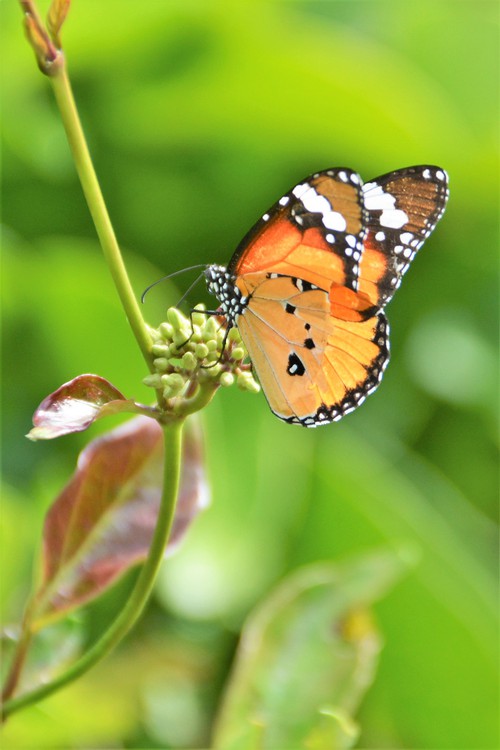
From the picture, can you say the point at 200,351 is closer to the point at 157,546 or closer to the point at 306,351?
the point at 157,546

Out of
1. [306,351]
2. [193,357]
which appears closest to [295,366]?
[306,351]

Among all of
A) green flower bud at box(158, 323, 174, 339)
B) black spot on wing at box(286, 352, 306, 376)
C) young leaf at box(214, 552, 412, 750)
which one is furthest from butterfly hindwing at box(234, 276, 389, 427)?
young leaf at box(214, 552, 412, 750)

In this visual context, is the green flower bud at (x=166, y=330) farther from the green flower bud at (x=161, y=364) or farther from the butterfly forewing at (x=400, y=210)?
the butterfly forewing at (x=400, y=210)

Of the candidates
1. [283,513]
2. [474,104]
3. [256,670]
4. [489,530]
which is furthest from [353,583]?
[474,104]

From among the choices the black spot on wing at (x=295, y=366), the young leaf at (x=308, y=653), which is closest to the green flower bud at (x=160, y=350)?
the black spot on wing at (x=295, y=366)

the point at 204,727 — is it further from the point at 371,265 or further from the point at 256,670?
the point at 371,265

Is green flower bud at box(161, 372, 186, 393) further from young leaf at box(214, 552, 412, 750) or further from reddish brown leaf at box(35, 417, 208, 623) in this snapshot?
young leaf at box(214, 552, 412, 750)
